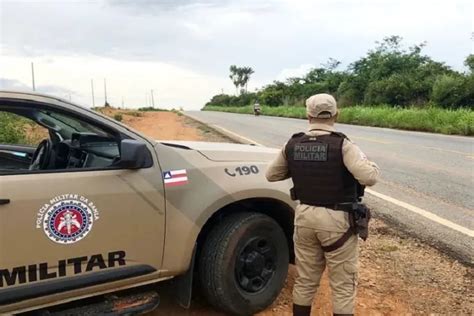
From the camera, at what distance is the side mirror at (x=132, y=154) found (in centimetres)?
299

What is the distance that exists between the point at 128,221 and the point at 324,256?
4.01ft

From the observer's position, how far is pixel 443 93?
29953 millimetres

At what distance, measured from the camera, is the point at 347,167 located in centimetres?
308

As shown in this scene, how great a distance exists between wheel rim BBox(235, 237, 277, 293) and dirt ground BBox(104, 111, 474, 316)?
11.4 inches

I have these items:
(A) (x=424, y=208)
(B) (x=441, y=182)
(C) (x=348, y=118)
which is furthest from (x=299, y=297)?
(C) (x=348, y=118)

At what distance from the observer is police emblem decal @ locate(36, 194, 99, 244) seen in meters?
2.80

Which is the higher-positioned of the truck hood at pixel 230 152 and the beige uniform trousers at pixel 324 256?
the truck hood at pixel 230 152

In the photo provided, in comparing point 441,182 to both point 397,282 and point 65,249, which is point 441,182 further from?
point 65,249

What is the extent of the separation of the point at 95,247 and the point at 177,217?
0.54 metres

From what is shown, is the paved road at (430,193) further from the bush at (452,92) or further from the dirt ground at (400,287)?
the bush at (452,92)

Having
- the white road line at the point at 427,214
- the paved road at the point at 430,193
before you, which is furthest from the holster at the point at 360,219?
the white road line at the point at 427,214

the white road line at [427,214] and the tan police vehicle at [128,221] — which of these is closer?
the tan police vehicle at [128,221]

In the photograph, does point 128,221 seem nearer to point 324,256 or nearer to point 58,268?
point 58,268

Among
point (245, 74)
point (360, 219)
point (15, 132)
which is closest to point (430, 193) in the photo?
point (360, 219)
